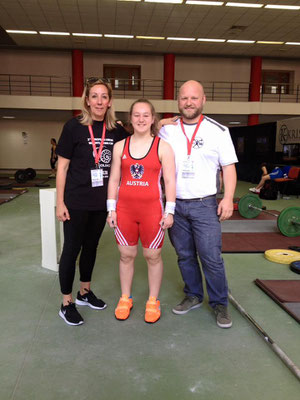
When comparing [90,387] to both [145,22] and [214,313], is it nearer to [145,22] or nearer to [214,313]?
[214,313]

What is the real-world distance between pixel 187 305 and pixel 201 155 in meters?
0.98

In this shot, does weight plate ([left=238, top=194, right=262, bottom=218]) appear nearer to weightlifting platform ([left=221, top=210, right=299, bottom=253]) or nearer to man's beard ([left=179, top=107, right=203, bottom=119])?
weightlifting platform ([left=221, top=210, right=299, bottom=253])

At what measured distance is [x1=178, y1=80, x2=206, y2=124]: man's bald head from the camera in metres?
1.97

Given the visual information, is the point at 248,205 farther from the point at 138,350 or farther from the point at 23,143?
the point at 23,143

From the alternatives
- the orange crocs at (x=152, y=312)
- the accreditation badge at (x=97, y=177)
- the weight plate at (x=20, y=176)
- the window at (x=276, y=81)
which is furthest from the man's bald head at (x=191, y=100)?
the window at (x=276, y=81)

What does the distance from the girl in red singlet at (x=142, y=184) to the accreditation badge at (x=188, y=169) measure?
0.09m

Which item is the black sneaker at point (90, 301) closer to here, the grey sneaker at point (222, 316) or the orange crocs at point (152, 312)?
the orange crocs at point (152, 312)

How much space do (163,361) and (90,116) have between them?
1.34 metres

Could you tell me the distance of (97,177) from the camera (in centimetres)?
200

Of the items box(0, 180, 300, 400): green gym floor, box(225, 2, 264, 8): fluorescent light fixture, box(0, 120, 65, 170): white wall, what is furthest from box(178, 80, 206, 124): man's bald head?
box(0, 120, 65, 170): white wall

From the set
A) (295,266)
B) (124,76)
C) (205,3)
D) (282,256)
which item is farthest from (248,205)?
(124,76)

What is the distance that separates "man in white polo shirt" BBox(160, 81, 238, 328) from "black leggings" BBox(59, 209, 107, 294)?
0.49 m

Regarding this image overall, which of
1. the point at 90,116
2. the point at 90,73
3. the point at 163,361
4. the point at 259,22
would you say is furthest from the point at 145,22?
the point at 163,361

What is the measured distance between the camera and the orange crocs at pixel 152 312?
7.00 feet
